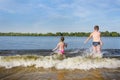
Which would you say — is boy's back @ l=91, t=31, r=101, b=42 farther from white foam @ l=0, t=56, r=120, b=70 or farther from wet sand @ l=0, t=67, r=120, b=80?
wet sand @ l=0, t=67, r=120, b=80

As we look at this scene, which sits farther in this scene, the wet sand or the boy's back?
the boy's back

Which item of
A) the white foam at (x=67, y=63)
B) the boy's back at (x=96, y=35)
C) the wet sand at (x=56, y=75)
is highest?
the boy's back at (x=96, y=35)

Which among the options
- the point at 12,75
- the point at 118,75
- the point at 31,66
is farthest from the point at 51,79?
the point at 31,66

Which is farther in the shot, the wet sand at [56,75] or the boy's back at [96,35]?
the boy's back at [96,35]

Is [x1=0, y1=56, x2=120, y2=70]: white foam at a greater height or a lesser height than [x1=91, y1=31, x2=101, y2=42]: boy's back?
lesser

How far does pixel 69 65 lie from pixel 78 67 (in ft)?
2.00

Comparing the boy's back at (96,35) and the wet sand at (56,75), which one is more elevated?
the boy's back at (96,35)

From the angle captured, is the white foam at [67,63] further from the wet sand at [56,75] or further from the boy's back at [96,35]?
the wet sand at [56,75]

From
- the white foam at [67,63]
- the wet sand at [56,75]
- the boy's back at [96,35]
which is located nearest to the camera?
the wet sand at [56,75]

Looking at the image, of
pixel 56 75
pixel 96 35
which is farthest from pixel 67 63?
pixel 96 35

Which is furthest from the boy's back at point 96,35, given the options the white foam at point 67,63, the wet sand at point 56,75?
the wet sand at point 56,75

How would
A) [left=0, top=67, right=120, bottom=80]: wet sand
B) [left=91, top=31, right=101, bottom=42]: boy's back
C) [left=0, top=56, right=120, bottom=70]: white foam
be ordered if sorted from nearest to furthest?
[left=0, top=67, right=120, bottom=80]: wet sand → [left=0, top=56, right=120, bottom=70]: white foam → [left=91, top=31, right=101, bottom=42]: boy's back

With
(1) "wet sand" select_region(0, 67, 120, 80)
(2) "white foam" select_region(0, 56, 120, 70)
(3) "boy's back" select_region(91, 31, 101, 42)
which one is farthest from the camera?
(3) "boy's back" select_region(91, 31, 101, 42)

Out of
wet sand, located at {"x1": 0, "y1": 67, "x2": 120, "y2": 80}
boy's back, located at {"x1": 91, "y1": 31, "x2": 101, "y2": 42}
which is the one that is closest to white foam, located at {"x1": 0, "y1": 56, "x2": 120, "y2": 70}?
boy's back, located at {"x1": 91, "y1": 31, "x2": 101, "y2": 42}
